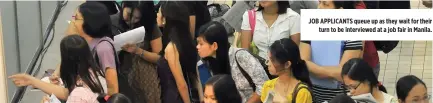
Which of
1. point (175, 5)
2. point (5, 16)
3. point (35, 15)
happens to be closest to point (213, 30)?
point (175, 5)

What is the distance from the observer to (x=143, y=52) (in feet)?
18.9

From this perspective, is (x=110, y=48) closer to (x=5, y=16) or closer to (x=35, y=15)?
(x=5, y=16)

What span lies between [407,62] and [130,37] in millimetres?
3219

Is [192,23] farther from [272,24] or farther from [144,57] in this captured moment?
[272,24]

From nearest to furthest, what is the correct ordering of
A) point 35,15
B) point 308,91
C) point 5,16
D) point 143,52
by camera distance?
point 308,91 → point 143,52 → point 5,16 → point 35,15

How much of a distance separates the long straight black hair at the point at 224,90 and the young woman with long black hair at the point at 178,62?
2.49 feet

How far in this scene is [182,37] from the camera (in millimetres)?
5492

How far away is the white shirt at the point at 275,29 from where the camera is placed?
5.59 meters

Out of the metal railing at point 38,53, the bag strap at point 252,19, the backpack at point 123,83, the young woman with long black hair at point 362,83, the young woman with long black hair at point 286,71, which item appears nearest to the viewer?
the young woman with long black hair at point 362,83

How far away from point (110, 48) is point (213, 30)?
0.63 m

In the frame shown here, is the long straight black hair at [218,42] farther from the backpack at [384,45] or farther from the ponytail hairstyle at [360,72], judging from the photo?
the backpack at [384,45]

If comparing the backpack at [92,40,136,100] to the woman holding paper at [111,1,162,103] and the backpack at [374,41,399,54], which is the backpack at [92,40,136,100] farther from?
the backpack at [374,41,399,54]

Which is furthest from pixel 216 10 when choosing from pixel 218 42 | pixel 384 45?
pixel 384 45

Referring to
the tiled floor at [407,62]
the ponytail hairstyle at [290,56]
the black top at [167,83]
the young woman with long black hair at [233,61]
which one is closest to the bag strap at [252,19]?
the young woman with long black hair at [233,61]
